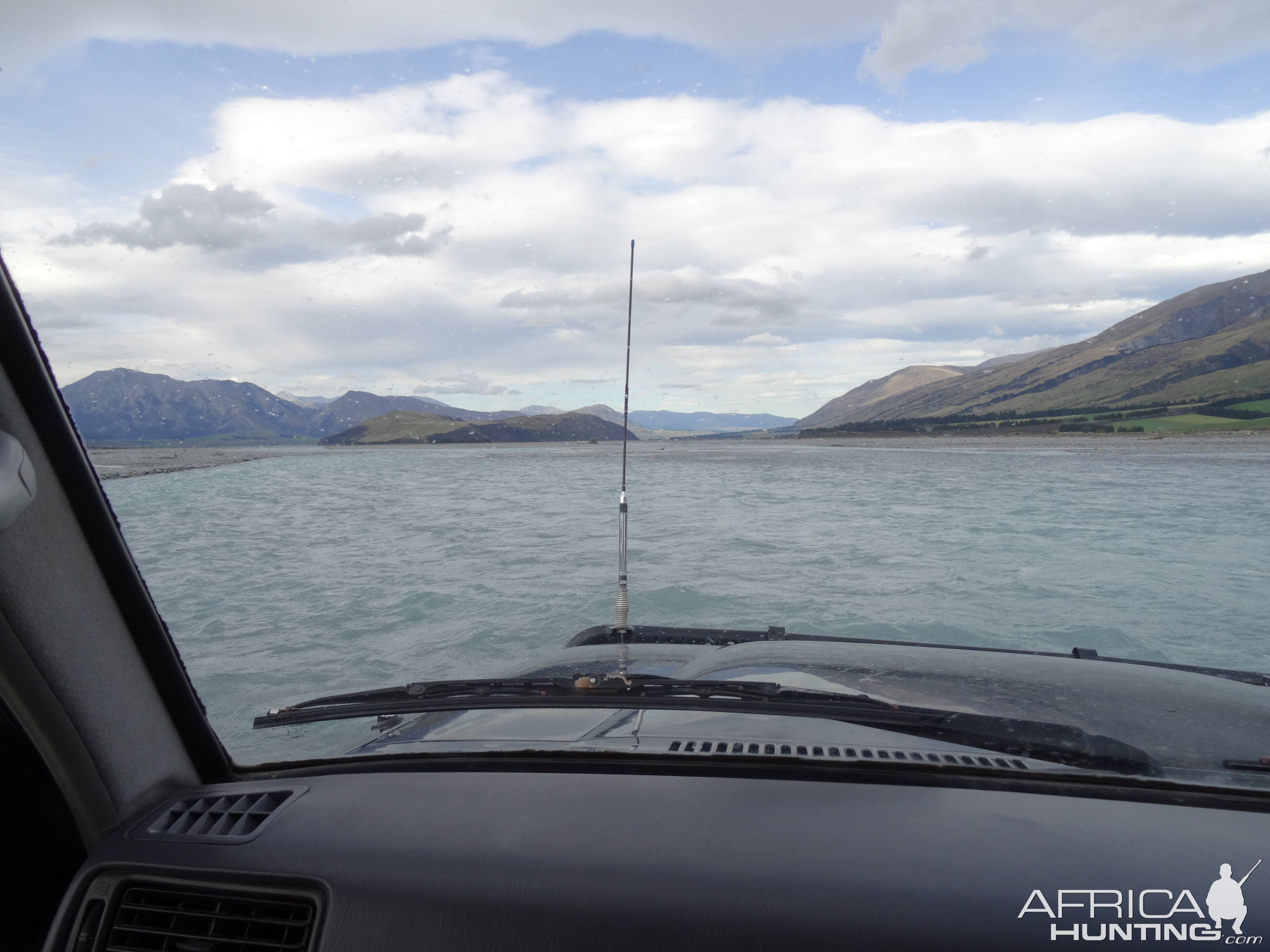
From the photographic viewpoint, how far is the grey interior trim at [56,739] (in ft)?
6.15

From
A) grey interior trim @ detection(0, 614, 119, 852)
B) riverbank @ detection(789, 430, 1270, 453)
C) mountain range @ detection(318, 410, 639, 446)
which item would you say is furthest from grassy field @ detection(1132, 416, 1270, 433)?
grey interior trim @ detection(0, 614, 119, 852)

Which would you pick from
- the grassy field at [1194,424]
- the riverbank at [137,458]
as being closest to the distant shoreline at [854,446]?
the riverbank at [137,458]

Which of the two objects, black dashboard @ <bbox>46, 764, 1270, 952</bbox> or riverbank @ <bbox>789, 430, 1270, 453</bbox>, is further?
riverbank @ <bbox>789, 430, 1270, 453</bbox>

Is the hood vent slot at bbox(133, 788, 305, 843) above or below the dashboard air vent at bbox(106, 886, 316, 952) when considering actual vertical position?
above

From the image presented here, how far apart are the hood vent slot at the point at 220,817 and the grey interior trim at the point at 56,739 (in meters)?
0.15

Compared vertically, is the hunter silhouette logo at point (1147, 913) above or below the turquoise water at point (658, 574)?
above

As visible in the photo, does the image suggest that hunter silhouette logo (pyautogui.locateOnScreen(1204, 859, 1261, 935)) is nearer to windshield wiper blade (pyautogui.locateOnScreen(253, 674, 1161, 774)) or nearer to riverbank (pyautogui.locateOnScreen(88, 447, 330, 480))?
windshield wiper blade (pyautogui.locateOnScreen(253, 674, 1161, 774))

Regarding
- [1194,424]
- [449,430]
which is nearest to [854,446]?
[1194,424]

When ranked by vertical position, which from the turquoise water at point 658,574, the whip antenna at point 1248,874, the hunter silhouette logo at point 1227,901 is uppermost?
the whip antenna at point 1248,874

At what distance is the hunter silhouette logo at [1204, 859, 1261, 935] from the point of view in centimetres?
162

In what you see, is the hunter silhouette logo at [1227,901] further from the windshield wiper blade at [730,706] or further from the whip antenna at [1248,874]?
the windshield wiper blade at [730,706]

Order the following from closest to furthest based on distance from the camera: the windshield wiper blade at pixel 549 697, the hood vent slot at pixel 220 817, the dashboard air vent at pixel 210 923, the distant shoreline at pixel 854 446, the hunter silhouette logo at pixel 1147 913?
the hunter silhouette logo at pixel 1147 913, the dashboard air vent at pixel 210 923, the hood vent slot at pixel 220 817, the windshield wiper blade at pixel 549 697, the distant shoreline at pixel 854 446

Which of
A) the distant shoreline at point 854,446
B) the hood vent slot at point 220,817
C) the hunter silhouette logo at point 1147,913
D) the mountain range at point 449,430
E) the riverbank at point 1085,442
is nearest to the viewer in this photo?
the hunter silhouette logo at point 1147,913

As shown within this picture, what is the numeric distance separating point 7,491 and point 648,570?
40.2ft
